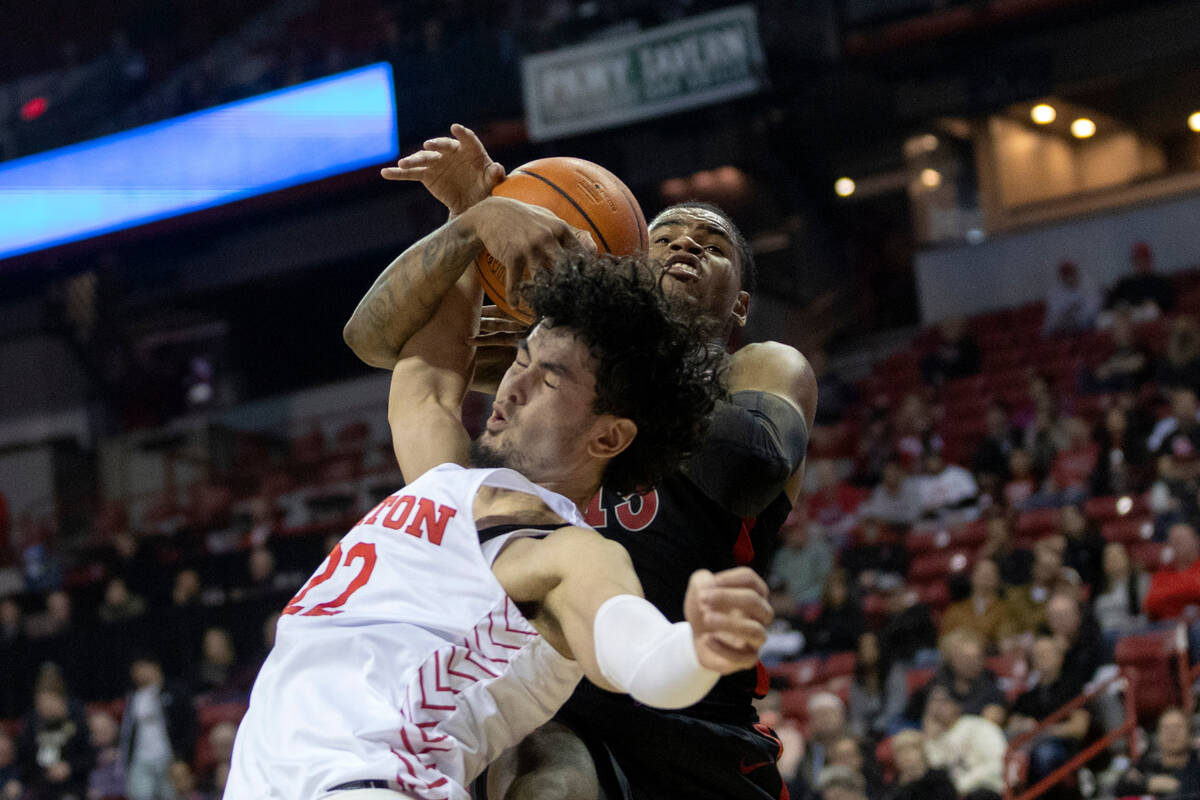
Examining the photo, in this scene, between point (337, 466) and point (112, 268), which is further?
point (112, 268)

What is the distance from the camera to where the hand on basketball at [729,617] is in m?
1.76

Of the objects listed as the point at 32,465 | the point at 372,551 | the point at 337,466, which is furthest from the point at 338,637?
the point at 32,465

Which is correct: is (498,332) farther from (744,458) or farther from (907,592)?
(907,592)

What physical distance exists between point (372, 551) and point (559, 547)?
311 mm

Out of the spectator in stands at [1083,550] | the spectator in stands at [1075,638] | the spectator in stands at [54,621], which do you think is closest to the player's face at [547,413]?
the spectator in stands at [1075,638]

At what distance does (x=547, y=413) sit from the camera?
2375mm

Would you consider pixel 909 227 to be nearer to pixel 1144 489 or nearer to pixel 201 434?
pixel 1144 489

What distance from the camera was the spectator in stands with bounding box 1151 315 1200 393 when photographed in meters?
11.6

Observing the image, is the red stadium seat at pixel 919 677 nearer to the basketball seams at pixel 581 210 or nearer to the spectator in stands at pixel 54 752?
the basketball seams at pixel 581 210

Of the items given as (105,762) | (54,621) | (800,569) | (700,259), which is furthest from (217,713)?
(700,259)

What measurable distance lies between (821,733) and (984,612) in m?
1.73

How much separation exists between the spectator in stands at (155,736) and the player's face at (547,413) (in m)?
9.96

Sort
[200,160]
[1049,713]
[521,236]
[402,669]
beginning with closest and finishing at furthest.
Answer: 1. [402,669]
2. [521,236]
3. [1049,713]
4. [200,160]

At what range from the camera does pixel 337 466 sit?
16859 mm
